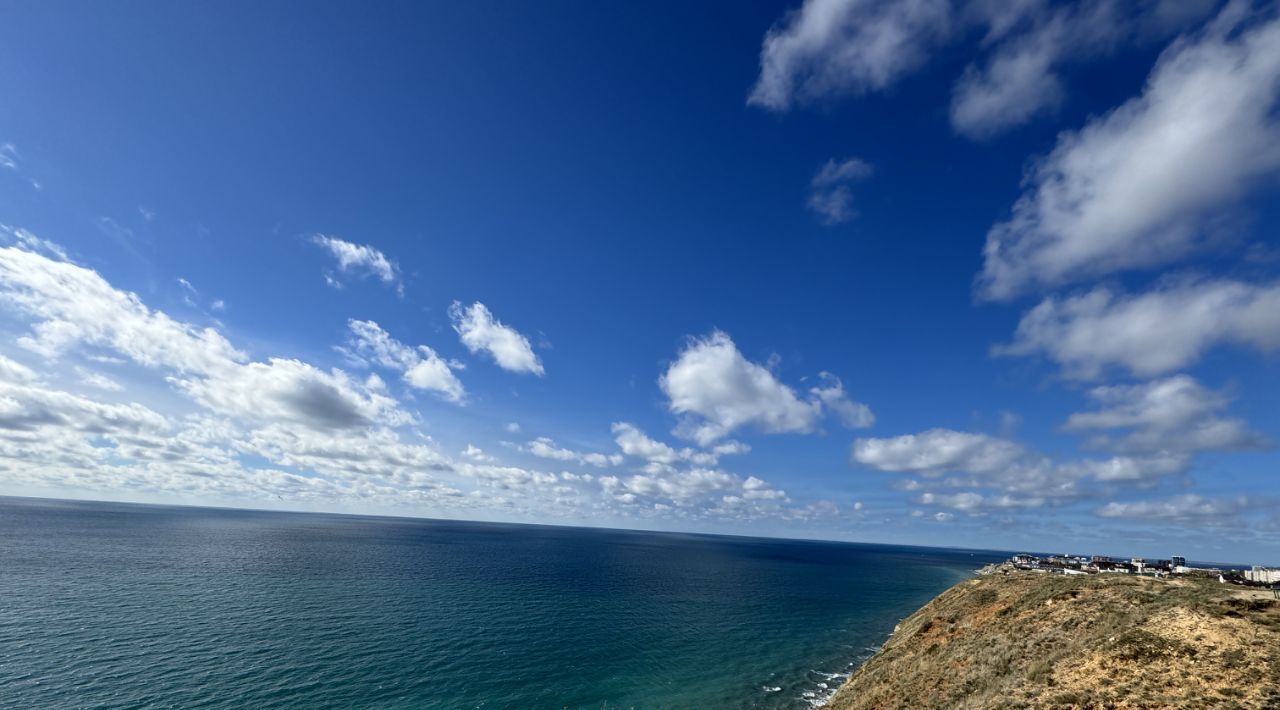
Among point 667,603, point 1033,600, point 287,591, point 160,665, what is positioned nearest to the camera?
point 1033,600

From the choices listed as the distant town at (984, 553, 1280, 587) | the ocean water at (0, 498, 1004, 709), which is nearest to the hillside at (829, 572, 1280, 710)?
the ocean water at (0, 498, 1004, 709)

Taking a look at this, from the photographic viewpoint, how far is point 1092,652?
108ft

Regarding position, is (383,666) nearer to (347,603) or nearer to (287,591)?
(347,603)

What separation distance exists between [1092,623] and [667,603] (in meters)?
84.3

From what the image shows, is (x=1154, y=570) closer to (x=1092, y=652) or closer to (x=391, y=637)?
(x=1092, y=652)

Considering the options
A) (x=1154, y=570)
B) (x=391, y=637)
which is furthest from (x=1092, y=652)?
(x=1154, y=570)

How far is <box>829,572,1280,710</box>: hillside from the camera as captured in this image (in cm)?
2734

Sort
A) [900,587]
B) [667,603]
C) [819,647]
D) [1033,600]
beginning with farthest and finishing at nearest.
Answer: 1. [900,587]
2. [667,603]
3. [819,647]
4. [1033,600]

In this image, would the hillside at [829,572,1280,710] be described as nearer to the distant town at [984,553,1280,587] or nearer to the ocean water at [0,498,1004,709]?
the ocean water at [0,498,1004,709]

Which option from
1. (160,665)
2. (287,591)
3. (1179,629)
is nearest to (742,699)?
(1179,629)

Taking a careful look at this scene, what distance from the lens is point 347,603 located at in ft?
293

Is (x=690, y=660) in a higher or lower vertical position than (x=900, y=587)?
higher

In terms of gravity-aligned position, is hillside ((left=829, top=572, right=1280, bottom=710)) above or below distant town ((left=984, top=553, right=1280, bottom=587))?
above

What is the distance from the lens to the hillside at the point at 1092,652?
27.3 m
